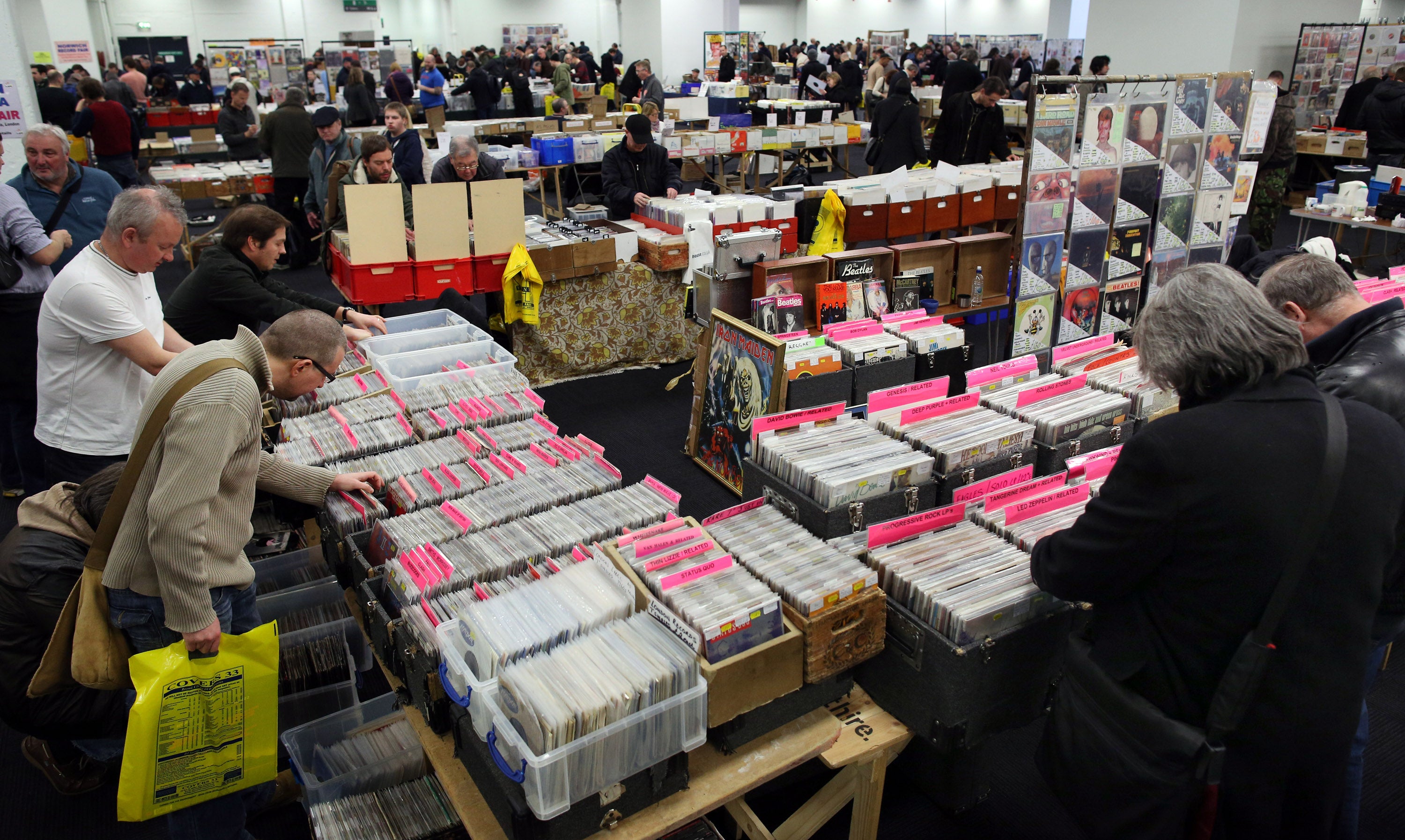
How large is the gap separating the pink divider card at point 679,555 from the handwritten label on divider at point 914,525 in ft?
1.58

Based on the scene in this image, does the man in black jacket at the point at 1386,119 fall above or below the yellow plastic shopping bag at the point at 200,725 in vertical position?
above

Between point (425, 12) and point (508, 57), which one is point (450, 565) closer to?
point (508, 57)

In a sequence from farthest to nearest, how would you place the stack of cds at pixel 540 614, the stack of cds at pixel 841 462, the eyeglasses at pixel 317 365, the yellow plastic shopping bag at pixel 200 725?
the stack of cds at pixel 841 462 → the eyeglasses at pixel 317 365 → the yellow plastic shopping bag at pixel 200 725 → the stack of cds at pixel 540 614

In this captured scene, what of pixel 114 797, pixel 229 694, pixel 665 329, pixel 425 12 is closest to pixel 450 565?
pixel 229 694

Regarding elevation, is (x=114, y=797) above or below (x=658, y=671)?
below

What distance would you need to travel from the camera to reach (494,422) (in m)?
3.58

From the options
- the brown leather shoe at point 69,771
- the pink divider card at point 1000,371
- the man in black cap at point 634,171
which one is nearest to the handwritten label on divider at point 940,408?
the pink divider card at point 1000,371

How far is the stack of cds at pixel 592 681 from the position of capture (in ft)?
6.17

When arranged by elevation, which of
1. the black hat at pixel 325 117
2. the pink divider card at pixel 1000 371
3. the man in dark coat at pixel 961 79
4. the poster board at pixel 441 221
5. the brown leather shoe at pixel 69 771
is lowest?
the brown leather shoe at pixel 69 771

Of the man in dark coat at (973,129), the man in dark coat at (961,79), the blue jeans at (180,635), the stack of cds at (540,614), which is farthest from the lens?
the man in dark coat at (961,79)

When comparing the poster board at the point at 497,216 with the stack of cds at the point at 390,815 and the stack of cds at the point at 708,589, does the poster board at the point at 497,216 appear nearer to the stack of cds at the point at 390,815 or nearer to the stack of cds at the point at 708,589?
the stack of cds at the point at 708,589

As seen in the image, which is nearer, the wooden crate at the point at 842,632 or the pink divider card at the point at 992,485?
the wooden crate at the point at 842,632

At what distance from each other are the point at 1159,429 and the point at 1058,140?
3.84 metres

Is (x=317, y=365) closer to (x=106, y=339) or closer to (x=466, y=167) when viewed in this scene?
(x=106, y=339)
